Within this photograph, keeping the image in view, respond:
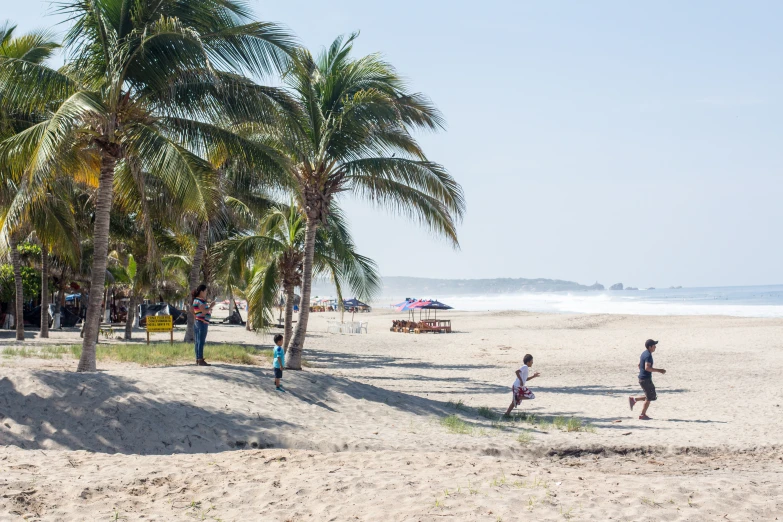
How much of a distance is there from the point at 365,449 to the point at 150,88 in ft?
22.2

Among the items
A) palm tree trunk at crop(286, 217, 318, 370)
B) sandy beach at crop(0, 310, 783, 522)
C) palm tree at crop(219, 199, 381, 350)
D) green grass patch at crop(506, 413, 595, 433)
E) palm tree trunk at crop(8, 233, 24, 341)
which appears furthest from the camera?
palm tree trunk at crop(8, 233, 24, 341)

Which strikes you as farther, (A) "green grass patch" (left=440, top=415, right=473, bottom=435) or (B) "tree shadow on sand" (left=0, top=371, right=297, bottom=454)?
(A) "green grass patch" (left=440, top=415, right=473, bottom=435)

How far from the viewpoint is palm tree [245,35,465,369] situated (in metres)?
13.7

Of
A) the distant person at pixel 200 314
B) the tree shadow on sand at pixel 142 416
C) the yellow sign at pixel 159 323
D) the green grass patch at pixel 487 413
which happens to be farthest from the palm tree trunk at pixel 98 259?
the green grass patch at pixel 487 413

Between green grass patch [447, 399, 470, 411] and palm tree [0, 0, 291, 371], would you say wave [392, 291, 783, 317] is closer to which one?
green grass patch [447, 399, 470, 411]

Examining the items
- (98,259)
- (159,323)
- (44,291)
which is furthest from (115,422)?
(44,291)

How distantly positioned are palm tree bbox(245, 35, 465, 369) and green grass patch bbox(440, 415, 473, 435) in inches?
168

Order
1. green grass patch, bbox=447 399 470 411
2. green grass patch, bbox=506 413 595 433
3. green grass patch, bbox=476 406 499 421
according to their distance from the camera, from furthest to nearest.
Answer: green grass patch, bbox=447 399 470 411 → green grass patch, bbox=476 406 499 421 → green grass patch, bbox=506 413 595 433

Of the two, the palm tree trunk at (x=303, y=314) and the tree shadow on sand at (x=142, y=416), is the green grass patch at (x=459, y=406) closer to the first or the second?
the tree shadow on sand at (x=142, y=416)

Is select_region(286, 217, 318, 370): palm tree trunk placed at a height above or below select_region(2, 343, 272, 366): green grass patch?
above

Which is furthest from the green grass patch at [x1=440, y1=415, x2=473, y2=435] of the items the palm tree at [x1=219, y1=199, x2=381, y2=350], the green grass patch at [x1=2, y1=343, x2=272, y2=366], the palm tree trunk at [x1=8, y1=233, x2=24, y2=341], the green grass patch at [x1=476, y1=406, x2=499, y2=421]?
the palm tree trunk at [x1=8, y1=233, x2=24, y2=341]

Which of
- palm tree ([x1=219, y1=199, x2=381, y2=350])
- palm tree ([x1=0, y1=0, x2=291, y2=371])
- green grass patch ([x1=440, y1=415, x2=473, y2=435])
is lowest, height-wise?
green grass patch ([x1=440, y1=415, x2=473, y2=435])

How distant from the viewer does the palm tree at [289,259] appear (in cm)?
1866

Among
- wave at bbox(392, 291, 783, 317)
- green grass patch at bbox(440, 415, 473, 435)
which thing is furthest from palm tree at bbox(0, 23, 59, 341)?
wave at bbox(392, 291, 783, 317)
